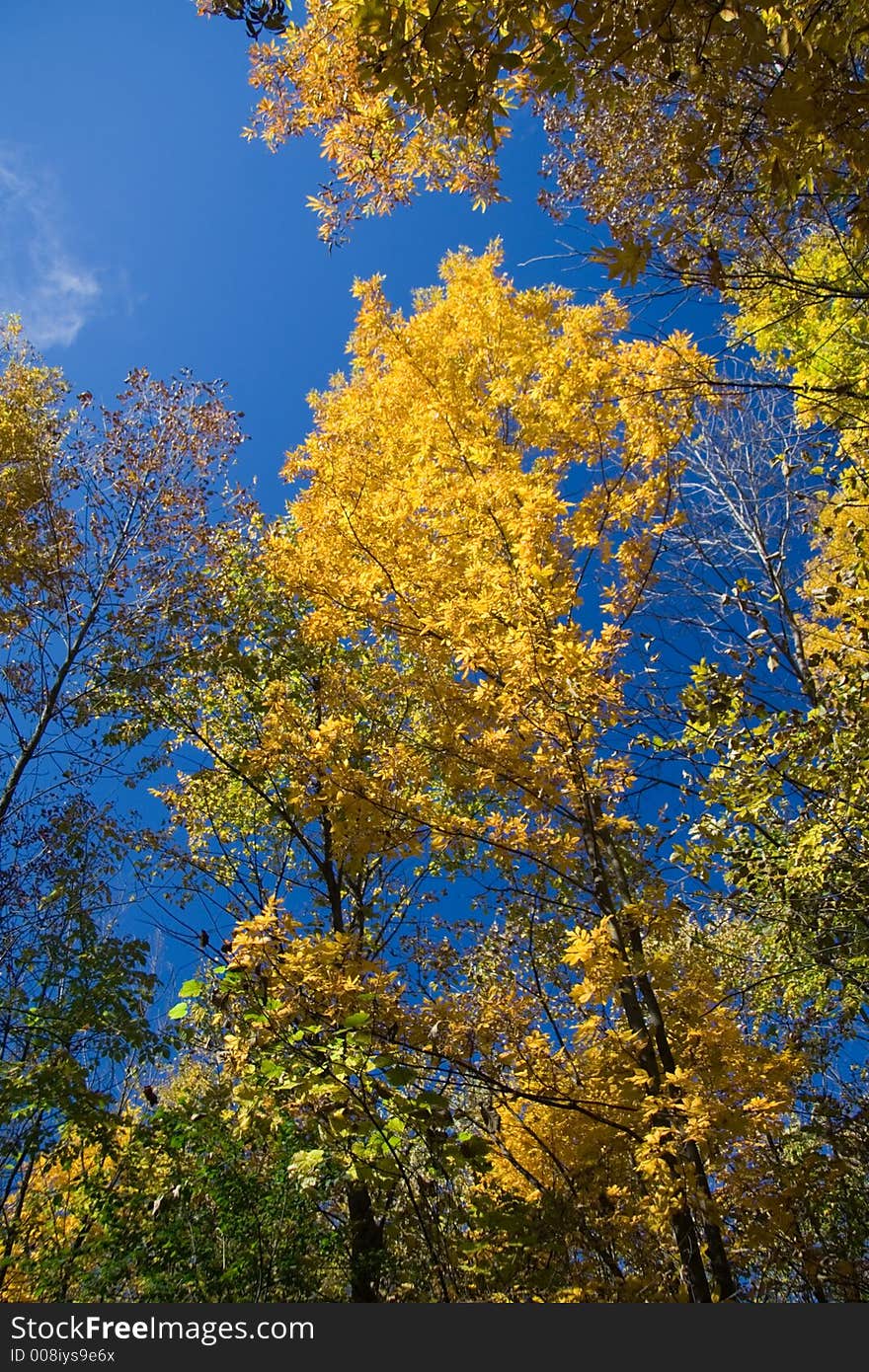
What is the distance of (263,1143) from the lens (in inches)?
145

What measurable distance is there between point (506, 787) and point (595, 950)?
100 centimetres

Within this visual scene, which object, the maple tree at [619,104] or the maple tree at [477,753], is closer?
the maple tree at [619,104]

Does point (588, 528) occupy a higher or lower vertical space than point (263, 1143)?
higher

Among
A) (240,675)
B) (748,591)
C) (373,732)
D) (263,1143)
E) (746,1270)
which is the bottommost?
(746,1270)

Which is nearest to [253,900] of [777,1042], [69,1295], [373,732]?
[373,732]

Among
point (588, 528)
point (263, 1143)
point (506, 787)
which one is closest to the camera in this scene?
point (263, 1143)

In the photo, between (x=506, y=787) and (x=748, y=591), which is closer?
(x=748, y=591)

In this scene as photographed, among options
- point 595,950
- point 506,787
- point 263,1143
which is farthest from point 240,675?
point 595,950

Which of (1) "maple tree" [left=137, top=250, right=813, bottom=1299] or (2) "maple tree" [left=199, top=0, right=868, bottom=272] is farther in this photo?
(1) "maple tree" [left=137, top=250, right=813, bottom=1299]

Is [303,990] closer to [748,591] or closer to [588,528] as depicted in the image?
[748,591]

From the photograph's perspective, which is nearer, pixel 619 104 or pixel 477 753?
pixel 619 104

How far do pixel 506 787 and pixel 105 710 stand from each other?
12.3ft

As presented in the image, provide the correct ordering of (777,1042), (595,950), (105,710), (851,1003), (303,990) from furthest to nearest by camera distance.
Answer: (105,710), (777,1042), (851,1003), (595,950), (303,990)

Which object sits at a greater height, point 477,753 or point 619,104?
point 619,104
